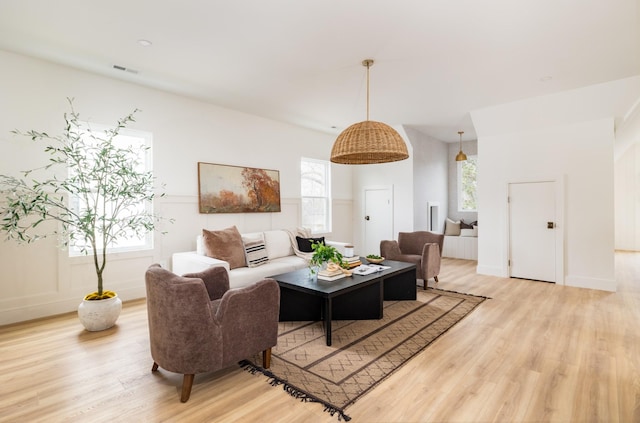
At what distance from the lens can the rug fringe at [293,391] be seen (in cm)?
191

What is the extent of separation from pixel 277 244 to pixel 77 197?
2625mm

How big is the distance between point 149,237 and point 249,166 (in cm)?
194


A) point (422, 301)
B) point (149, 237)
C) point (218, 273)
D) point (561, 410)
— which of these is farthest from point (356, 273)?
point (149, 237)

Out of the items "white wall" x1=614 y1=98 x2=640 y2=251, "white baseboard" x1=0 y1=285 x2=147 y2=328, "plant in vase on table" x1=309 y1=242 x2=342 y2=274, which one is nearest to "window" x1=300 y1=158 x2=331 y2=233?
"plant in vase on table" x1=309 y1=242 x2=342 y2=274

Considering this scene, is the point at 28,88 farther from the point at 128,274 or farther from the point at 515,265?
the point at 515,265

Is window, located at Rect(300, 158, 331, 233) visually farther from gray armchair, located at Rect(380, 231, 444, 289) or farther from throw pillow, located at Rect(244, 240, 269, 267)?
throw pillow, located at Rect(244, 240, 269, 267)

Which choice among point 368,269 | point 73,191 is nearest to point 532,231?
point 368,269

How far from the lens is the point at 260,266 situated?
4.21m

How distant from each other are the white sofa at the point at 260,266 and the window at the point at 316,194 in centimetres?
143

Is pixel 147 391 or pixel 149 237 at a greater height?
pixel 149 237

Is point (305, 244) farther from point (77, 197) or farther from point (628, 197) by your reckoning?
point (628, 197)

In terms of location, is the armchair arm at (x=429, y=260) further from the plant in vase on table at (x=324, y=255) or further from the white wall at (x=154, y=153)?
the white wall at (x=154, y=153)

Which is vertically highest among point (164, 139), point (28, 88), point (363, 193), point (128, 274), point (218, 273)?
point (28, 88)

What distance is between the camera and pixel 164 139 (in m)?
4.43
